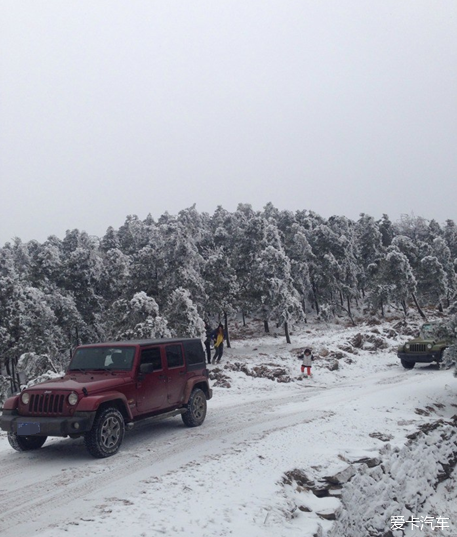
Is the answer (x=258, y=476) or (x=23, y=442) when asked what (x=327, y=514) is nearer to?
(x=258, y=476)

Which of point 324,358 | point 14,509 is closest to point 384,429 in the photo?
point 14,509

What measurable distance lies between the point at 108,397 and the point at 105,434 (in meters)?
0.70

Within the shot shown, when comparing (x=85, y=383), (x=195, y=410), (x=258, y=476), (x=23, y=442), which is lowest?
(x=258, y=476)

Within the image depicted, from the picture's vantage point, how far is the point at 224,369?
21.0 meters

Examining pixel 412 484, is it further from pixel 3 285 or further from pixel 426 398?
pixel 3 285

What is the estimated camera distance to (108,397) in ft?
27.6

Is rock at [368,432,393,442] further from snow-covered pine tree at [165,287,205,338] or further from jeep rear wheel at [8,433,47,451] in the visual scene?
snow-covered pine tree at [165,287,205,338]

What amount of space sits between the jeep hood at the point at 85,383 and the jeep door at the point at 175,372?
1.41m

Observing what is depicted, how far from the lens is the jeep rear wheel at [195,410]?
1091cm

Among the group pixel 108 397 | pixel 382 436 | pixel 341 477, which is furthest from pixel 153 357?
pixel 382 436

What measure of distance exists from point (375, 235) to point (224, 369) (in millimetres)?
51472

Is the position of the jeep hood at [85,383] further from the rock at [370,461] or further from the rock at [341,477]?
the rock at [370,461]

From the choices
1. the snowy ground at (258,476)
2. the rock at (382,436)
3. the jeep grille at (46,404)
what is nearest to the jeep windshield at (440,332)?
the snowy ground at (258,476)

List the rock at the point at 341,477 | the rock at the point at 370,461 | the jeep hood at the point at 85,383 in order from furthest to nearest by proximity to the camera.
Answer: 1. the rock at the point at 370,461
2. the jeep hood at the point at 85,383
3. the rock at the point at 341,477
